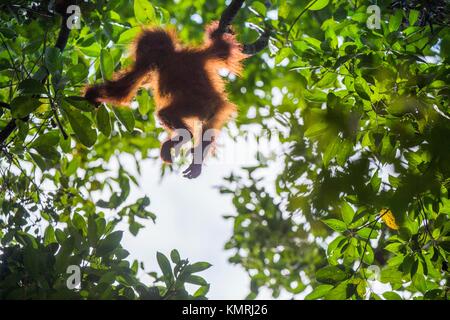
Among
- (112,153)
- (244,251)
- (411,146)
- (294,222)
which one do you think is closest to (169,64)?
(411,146)

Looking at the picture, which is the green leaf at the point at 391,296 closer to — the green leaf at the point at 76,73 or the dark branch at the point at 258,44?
the dark branch at the point at 258,44

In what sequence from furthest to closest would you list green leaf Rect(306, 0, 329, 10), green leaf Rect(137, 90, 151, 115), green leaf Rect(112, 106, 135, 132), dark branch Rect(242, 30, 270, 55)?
dark branch Rect(242, 30, 270, 55), green leaf Rect(137, 90, 151, 115), green leaf Rect(306, 0, 329, 10), green leaf Rect(112, 106, 135, 132)

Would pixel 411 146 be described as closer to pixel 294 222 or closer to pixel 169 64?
pixel 169 64

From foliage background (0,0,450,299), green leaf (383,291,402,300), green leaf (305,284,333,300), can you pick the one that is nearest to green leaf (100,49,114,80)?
foliage background (0,0,450,299)

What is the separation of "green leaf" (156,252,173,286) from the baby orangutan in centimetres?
54

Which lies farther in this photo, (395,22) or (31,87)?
(395,22)

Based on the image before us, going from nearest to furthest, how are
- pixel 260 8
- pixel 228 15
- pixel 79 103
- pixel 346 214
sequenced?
pixel 79 103, pixel 346 214, pixel 228 15, pixel 260 8

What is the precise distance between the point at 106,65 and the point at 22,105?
0.42m

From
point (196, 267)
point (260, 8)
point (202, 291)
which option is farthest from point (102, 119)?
point (260, 8)

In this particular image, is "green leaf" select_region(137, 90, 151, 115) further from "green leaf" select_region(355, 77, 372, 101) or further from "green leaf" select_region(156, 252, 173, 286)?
"green leaf" select_region(355, 77, 372, 101)

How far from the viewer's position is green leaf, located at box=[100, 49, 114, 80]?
2.36 meters

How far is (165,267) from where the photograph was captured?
7.73 feet

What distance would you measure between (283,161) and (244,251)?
1.80 m

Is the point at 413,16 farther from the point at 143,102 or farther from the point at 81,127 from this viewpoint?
the point at 81,127
